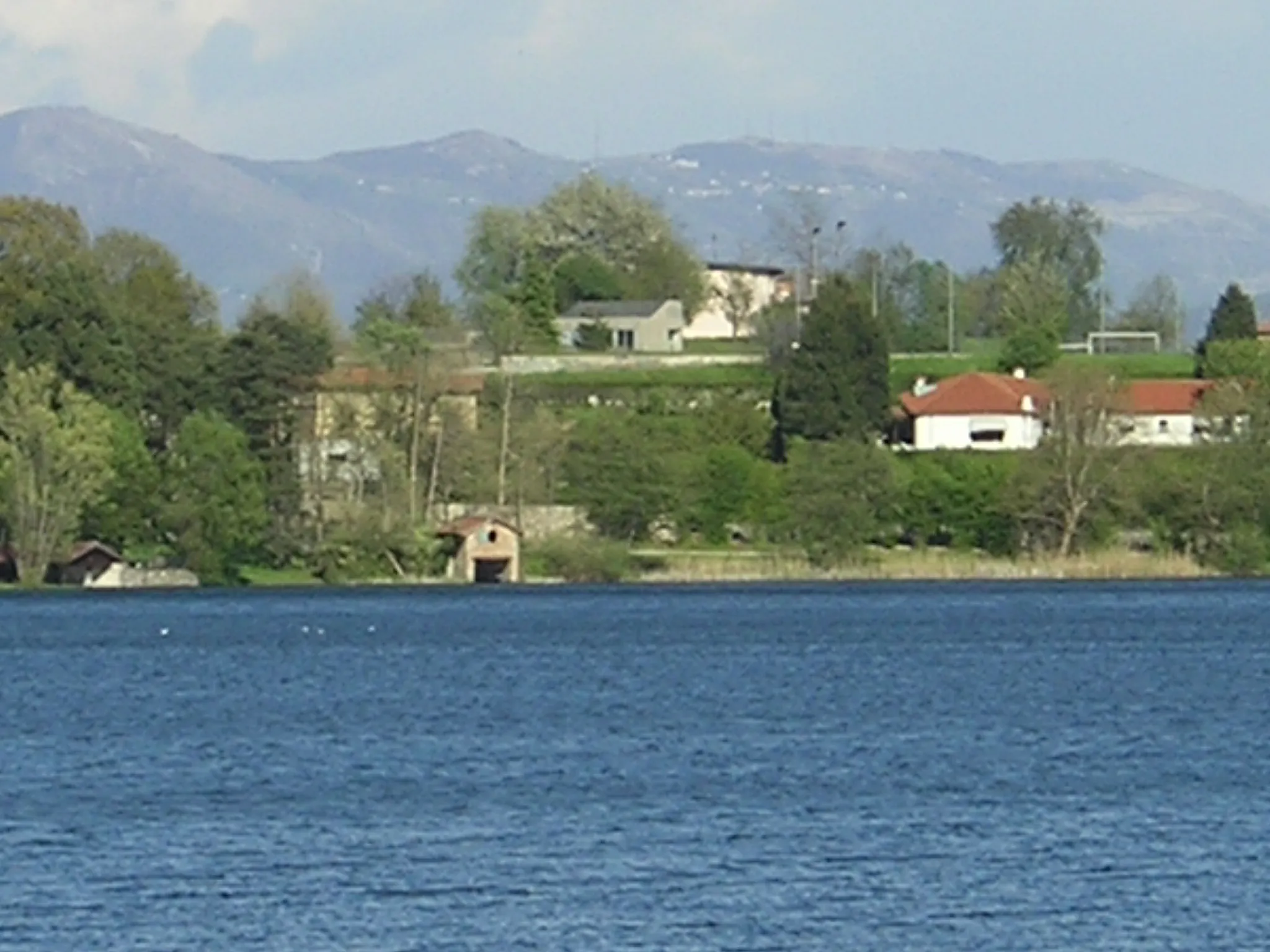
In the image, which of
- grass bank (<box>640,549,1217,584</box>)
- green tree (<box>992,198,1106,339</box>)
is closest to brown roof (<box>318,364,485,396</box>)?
grass bank (<box>640,549,1217,584</box>)

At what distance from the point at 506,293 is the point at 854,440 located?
36.8 metres

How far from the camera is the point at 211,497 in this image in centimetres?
8612

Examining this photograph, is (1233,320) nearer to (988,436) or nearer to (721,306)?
(988,436)

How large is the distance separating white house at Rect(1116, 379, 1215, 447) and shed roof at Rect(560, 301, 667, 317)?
29.2 m

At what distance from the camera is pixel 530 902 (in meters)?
26.0

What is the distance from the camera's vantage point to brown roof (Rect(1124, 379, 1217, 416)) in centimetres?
9869

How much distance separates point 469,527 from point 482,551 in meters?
1.04

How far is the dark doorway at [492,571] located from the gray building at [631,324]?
3166 cm

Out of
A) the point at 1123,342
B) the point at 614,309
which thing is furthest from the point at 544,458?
the point at 1123,342

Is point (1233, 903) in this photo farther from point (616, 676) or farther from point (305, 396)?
point (305, 396)

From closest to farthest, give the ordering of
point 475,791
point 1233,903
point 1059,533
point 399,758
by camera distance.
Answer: point 1233,903 → point 475,791 → point 399,758 → point 1059,533

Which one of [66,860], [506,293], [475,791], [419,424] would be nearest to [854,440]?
[419,424]

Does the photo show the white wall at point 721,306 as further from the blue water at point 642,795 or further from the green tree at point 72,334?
the blue water at point 642,795

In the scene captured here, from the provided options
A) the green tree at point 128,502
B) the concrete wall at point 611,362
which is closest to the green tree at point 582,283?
the concrete wall at point 611,362
